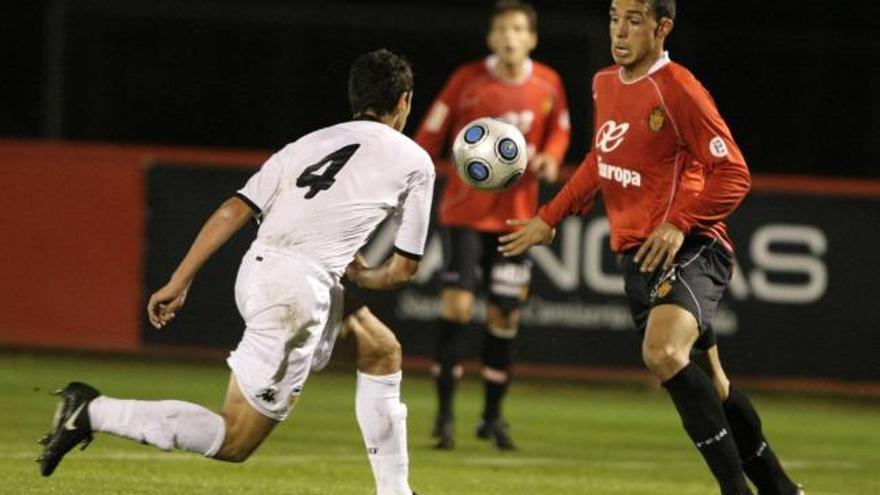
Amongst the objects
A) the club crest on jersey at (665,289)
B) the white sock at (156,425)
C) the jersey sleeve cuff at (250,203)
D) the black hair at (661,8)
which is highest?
the black hair at (661,8)

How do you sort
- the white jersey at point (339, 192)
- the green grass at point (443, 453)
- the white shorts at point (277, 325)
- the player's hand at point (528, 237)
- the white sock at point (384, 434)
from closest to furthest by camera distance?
1. the white shorts at point (277, 325)
2. the white jersey at point (339, 192)
3. the white sock at point (384, 434)
4. the player's hand at point (528, 237)
5. the green grass at point (443, 453)

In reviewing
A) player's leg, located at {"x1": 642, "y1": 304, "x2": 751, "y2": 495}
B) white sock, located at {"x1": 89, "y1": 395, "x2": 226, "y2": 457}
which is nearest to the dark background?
player's leg, located at {"x1": 642, "y1": 304, "x2": 751, "y2": 495}

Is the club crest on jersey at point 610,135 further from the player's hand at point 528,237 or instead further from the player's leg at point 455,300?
the player's leg at point 455,300

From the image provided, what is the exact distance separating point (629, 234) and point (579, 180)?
43cm

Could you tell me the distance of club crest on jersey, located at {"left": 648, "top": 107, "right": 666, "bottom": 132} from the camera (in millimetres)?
8227

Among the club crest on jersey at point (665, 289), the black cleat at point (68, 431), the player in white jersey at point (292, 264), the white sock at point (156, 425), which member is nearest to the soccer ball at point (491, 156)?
the club crest on jersey at point (665, 289)

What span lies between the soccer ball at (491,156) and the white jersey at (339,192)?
1.21 metres

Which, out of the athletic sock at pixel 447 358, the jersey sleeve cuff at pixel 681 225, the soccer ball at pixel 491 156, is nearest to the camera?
the jersey sleeve cuff at pixel 681 225

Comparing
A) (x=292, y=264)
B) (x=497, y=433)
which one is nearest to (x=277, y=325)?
(x=292, y=264)

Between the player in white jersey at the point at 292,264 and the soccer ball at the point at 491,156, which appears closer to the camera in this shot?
the player in white jersey at the point at 292,264

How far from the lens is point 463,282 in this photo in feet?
38.5

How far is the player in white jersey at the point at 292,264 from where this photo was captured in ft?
23.6

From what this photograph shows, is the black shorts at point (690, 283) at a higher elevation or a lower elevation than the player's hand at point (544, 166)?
higher

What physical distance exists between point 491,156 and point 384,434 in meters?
1.52
